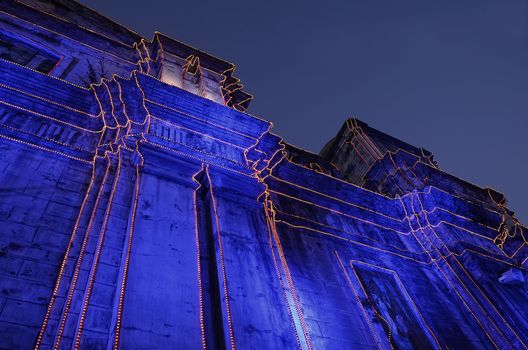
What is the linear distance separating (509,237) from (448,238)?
119 inches

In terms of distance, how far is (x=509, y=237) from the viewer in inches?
499

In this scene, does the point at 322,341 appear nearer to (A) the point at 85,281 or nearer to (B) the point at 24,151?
(A) the point at 85,281

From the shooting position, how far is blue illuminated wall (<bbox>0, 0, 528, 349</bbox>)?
477 cm

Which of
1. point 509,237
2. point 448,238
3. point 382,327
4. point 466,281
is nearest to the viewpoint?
point 382,327

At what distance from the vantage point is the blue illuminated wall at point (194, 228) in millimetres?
4766

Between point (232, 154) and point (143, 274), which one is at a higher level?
point (232, 154)

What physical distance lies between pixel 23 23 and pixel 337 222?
10.3 m

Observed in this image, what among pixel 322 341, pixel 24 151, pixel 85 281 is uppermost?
pixel 24 151

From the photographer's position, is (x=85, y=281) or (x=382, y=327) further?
(x=382, y=327)

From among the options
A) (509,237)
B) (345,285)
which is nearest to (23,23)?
(345,285)

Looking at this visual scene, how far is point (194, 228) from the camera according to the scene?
6102 mm

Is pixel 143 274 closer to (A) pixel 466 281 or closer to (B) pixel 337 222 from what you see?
(B) pixel 337 222

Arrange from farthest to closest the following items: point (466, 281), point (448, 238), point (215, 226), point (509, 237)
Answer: point (509, 237) → point (448, 238) → point (466, 281) → point (215, 226)

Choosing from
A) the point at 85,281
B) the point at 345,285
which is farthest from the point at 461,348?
the point at 85,281
